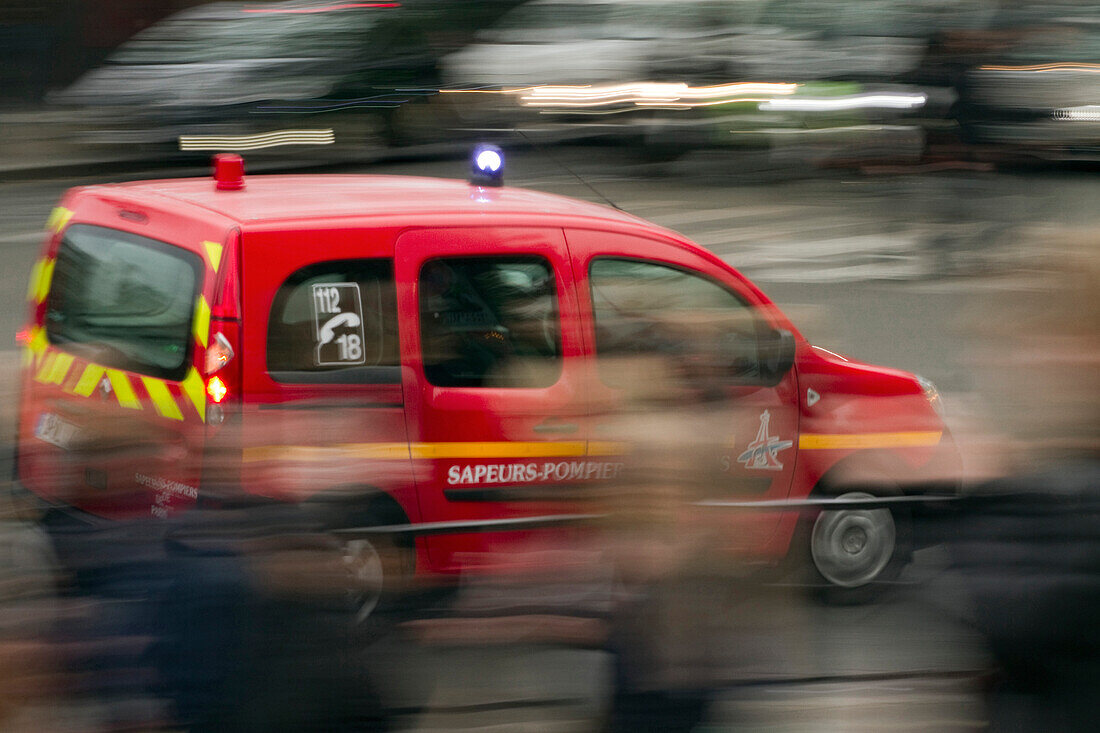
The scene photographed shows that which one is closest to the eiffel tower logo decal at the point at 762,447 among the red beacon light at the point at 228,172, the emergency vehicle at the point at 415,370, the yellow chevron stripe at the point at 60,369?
the emergency vehicle at the point at 415,370

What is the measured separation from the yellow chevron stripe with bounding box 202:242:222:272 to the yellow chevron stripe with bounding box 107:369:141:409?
30.5 inches

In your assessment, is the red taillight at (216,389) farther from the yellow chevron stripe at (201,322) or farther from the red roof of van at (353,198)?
the red roof of van at (353,198)

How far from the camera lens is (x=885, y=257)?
275 cm

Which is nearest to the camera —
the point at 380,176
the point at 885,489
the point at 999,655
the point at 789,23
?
the point at 999,655

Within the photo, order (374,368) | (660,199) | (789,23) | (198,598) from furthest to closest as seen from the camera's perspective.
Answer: (374,368), (660,199), (789,23), (198,598)

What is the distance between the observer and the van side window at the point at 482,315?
3.25 metres

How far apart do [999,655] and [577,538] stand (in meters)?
0.60

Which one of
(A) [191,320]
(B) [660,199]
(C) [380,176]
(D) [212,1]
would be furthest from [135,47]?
(B) [660,199]

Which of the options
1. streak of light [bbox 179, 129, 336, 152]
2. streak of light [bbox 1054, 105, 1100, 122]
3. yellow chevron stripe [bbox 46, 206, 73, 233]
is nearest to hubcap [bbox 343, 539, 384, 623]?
streak of light [bbox 1054, 105, 1100, 122]

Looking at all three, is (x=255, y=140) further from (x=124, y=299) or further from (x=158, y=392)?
(x=158, y=392)

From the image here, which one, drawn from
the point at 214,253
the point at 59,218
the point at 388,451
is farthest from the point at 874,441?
the point at 59,218

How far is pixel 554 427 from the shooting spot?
7.38 feet

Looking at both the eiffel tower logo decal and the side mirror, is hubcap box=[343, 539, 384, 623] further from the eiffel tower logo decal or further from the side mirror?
the side mirror

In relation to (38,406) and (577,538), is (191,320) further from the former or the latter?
(577,538)
